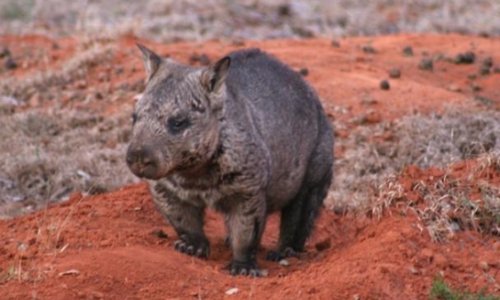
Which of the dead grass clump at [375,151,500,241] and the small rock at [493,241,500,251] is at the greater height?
the dead grass clump at [375,151,500,241]

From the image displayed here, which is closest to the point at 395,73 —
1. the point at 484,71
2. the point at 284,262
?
the point at 484,71

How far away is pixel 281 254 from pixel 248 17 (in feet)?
40.6

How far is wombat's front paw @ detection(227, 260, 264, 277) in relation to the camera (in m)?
7.58

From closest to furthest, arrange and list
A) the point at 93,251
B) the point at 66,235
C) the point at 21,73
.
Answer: the point at 93,251 < the point at 66,235 < the point at 21,73

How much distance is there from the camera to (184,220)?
7.89 m

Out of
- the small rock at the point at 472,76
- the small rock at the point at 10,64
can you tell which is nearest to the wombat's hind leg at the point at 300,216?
the small rock at the point at 472,76

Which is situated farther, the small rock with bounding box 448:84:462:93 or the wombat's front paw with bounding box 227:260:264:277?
the small rock with bounding box 448:84:462:93

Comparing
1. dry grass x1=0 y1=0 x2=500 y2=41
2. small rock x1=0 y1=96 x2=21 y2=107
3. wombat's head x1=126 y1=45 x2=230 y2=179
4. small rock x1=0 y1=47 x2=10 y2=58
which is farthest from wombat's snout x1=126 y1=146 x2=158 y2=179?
dry grass x1=0 y1=0 x2=500 y2=41

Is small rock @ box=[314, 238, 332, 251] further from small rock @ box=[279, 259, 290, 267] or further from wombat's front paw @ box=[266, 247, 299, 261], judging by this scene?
small rock @ box=[279, 259, 290, 267]

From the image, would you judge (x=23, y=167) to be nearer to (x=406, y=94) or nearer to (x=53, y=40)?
(x=406, y=94)

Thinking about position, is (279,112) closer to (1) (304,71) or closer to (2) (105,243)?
(2) (105,243)

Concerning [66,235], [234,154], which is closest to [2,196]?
[66,235]

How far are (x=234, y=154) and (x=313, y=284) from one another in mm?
1252

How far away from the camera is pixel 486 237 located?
292 inches
